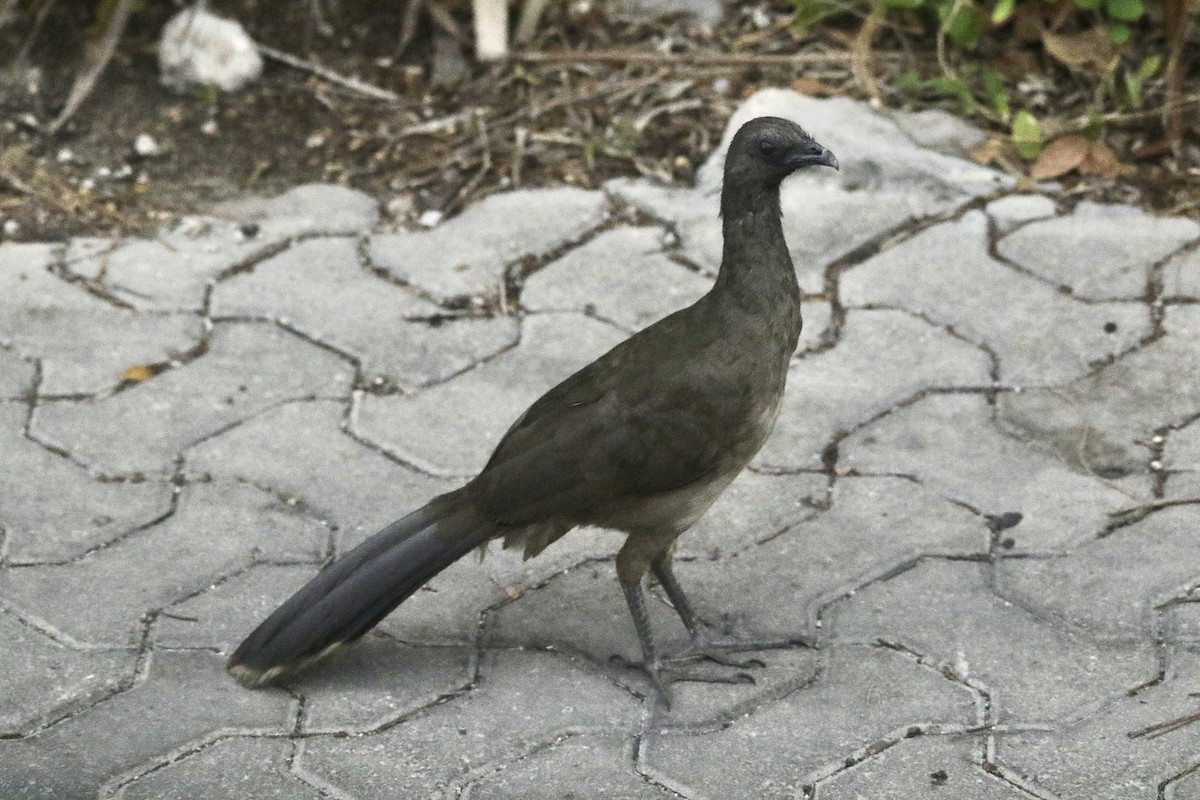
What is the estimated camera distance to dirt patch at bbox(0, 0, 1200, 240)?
5.67m

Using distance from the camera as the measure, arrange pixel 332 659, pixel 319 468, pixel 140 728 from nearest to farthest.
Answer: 1. pixel 140 728
2. pixel 332 659
3. pixel 319 468

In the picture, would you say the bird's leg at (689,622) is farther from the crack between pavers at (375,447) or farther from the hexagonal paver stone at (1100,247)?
the hexagonal paver stone at (1100,247)

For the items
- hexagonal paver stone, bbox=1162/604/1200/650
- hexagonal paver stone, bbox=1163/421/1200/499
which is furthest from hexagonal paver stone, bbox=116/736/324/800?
hexagonal paver stone, bbox=1163/421/1200/499

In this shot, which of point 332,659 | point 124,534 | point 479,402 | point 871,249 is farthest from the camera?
point 871,249

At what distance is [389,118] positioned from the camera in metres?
6.03

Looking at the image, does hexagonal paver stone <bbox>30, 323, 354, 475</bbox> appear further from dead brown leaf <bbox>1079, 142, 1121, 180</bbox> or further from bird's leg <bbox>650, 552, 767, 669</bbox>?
dead brown leaf <bbox>1079, 142, 1121, 180</bbox>

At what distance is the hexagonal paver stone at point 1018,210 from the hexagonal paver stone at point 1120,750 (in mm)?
2000

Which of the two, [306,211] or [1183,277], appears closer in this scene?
[1183,277]

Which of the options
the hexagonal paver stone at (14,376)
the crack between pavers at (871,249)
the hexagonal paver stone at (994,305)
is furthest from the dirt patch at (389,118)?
the hexagonal paver stone at (14,376)

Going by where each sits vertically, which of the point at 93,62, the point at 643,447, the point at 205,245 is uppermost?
the point at 93,62

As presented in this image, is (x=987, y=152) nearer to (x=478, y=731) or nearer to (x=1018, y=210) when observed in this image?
(x=1018, y=210)

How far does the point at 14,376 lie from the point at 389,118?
171 centimetres

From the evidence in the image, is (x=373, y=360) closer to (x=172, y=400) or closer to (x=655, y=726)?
(x=172, y=400)

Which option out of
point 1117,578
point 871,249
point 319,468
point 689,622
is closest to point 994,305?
point 871,249
